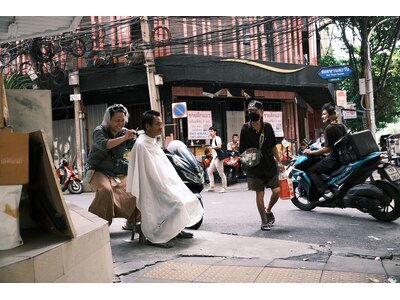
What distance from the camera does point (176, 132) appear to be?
1202 centimetres

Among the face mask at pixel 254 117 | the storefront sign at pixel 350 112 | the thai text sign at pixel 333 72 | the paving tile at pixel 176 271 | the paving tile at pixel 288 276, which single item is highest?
the thai text sign at pixel 333 72

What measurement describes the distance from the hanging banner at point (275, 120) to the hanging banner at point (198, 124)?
2306 mm

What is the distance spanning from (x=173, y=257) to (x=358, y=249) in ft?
5.89

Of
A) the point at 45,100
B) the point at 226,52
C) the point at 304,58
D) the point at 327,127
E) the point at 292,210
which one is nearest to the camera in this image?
the point at 45,100

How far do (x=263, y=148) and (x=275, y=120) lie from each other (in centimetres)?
905

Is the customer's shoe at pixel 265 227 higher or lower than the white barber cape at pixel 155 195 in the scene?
lower

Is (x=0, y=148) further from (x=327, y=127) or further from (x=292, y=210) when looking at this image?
(x=292, y=210)

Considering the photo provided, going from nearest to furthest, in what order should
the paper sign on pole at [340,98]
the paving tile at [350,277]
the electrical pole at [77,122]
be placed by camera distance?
the paving tile at [350,277]
the paper sign on pole at [340,98]
the electrical pole at [77,122]

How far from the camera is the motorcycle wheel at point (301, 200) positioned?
5.82 metres

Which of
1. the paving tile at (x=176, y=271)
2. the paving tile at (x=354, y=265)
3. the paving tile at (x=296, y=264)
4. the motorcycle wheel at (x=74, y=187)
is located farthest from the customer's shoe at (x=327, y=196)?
the motorcycle wheel at (x=74, y=187)

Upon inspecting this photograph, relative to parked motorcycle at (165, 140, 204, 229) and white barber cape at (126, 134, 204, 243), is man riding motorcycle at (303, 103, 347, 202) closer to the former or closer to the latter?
parked motorcycle at (165, 140, 204, 229)

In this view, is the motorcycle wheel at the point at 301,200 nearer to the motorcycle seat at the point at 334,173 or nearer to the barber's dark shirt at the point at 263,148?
the motorcycle seat at the point at 334,173

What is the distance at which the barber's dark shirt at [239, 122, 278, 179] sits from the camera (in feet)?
15.9
